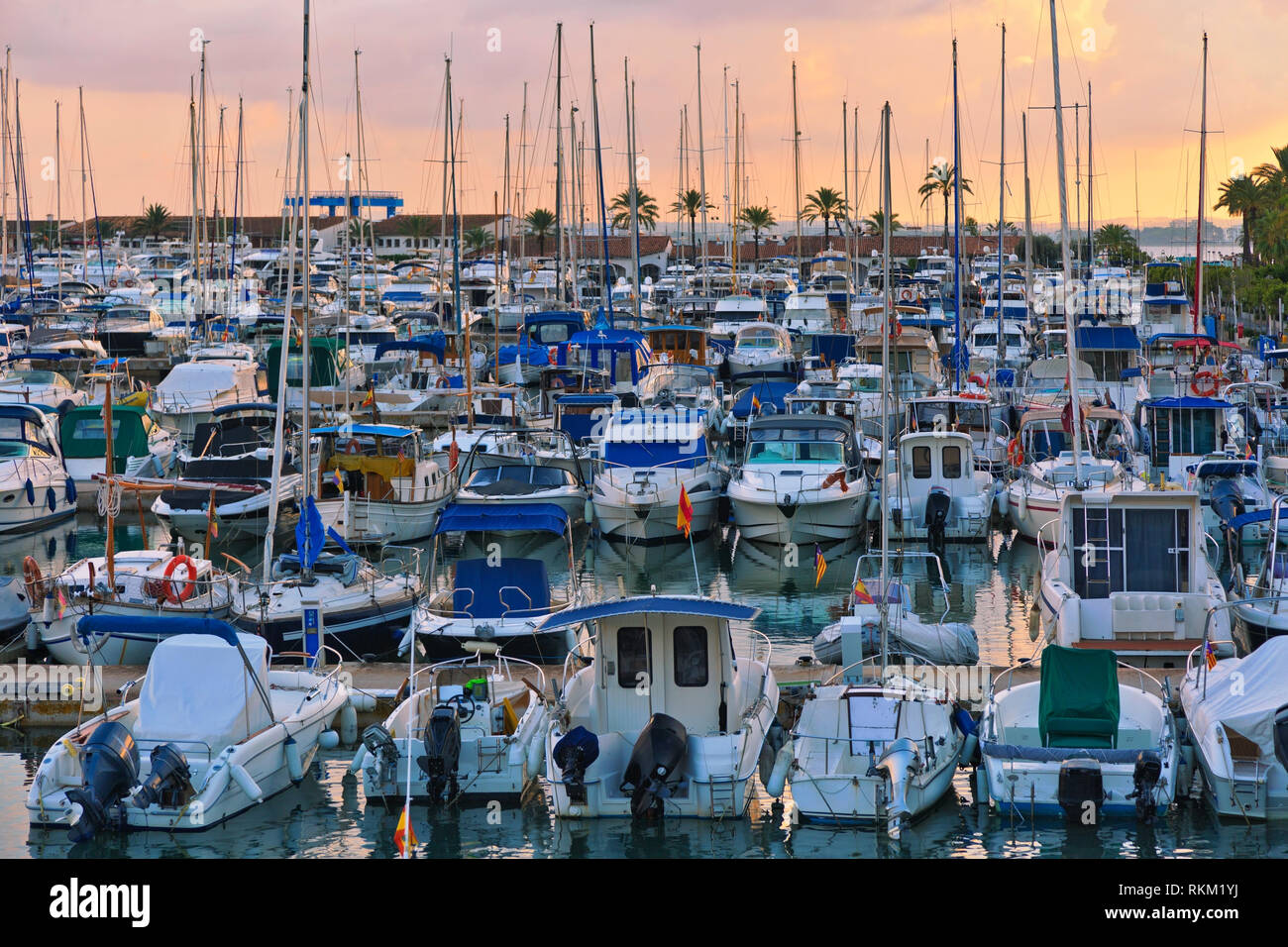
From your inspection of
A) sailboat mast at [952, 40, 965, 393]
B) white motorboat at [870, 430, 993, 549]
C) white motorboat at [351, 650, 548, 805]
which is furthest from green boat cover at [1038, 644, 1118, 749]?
sailboat mast at [952, 40, 965, 393]

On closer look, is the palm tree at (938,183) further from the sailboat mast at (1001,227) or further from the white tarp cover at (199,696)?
the white tarp cover at (199,696)

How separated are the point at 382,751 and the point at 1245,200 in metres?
59.2

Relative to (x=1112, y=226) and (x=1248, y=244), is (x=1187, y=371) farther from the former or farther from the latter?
(x=1112, y=226)

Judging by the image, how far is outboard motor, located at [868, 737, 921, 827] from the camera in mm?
15414

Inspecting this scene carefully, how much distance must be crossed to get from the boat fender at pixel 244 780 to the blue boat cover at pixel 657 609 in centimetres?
339

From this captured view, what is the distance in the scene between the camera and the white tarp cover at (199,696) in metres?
16.4

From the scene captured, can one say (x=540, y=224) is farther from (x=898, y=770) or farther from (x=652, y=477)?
(x=898, y=770)

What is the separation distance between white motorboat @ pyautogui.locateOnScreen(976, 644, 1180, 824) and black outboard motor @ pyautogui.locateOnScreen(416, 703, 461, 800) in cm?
553

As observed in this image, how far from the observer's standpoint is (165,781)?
15.7 meters

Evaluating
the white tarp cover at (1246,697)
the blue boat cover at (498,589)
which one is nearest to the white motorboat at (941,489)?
the blue boat cover at (498,589)

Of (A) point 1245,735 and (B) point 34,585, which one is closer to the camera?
(A) point 1245,735

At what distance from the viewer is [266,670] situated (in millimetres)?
17500

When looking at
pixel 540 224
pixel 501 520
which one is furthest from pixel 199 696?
pixel 540 224
